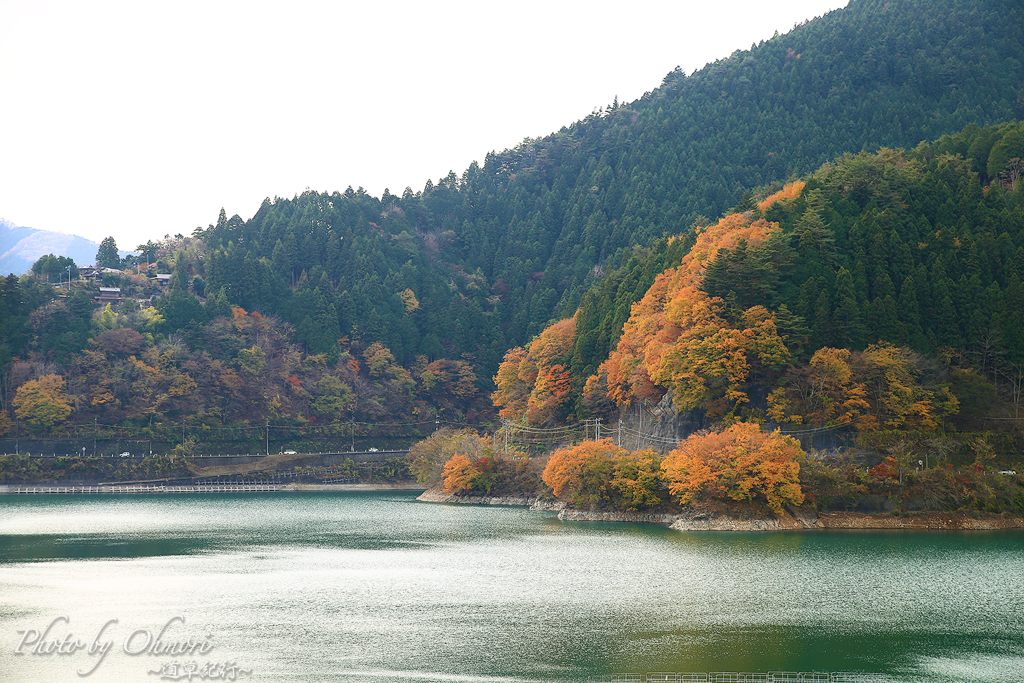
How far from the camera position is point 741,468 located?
48312 millimetres

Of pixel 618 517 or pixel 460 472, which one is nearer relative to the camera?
pixel 618 517

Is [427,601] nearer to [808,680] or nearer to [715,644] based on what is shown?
[715,644]

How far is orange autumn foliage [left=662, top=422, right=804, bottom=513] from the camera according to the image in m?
48.0

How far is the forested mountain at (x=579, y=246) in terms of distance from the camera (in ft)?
211

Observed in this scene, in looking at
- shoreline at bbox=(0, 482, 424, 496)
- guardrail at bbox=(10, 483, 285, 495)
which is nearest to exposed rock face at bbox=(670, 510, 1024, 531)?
shoreline at bbox=(0, 482, 424, 496)

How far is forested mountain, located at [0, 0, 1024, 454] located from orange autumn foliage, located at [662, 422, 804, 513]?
11381mm

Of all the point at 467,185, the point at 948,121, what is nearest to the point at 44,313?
the point at 467,185

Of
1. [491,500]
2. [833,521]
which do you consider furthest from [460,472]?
[833,521]

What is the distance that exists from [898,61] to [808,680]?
446ft

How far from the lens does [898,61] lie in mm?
136000

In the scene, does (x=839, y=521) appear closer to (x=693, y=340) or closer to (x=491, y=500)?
(x=693, y=340)

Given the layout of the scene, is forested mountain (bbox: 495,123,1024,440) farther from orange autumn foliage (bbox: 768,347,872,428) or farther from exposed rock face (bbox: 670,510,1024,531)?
exposed rock face (bbox: 670,510,1024,531)

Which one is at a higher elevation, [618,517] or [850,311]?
[850,311]

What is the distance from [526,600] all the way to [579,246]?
357 ft
